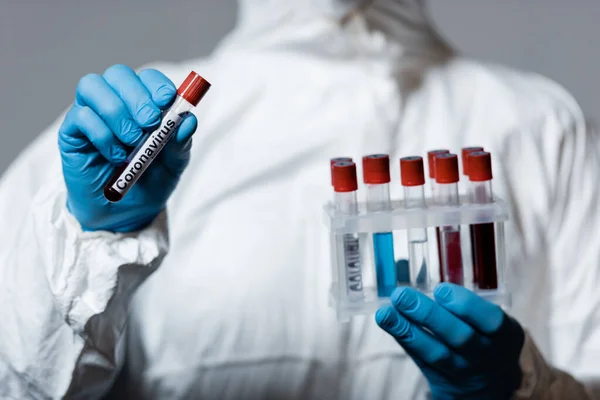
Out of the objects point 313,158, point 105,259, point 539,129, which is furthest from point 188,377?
point 539,129

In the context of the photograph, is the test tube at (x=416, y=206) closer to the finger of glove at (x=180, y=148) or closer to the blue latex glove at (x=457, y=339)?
the blue latex glove at (x=457, y=339)

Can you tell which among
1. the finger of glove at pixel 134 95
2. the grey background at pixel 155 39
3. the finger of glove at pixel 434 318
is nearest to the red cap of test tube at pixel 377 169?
the finger of glove at pixel 434 318

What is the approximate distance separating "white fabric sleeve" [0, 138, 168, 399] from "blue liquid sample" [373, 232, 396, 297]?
9.7 inches

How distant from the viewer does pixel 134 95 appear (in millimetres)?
781

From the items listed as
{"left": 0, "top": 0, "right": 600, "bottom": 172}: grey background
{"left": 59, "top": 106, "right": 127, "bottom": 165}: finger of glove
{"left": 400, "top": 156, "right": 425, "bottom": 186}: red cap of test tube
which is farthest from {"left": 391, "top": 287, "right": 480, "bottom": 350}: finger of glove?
{"left": 0, "top": 0, "right": 600, "bottom": 172}: grey background

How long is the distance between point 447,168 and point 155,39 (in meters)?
0.96

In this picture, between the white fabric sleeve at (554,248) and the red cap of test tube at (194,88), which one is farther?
the white fabric sleeve at (554,248)

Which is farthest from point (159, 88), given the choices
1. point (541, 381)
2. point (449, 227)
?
point (541, 381)

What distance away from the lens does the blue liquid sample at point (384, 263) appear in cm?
81

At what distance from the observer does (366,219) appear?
2.61 ft

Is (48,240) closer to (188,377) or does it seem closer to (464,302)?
(188,377)

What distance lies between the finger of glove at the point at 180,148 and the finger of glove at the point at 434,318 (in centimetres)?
27

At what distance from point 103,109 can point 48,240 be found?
6.8 inches

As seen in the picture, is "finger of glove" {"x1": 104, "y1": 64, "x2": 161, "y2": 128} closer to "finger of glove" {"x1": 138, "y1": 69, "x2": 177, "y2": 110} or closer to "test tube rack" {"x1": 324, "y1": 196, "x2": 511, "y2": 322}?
"finger of glove" {"x1": 138, "y1": 69, "x2": 177, "y2": 110}
